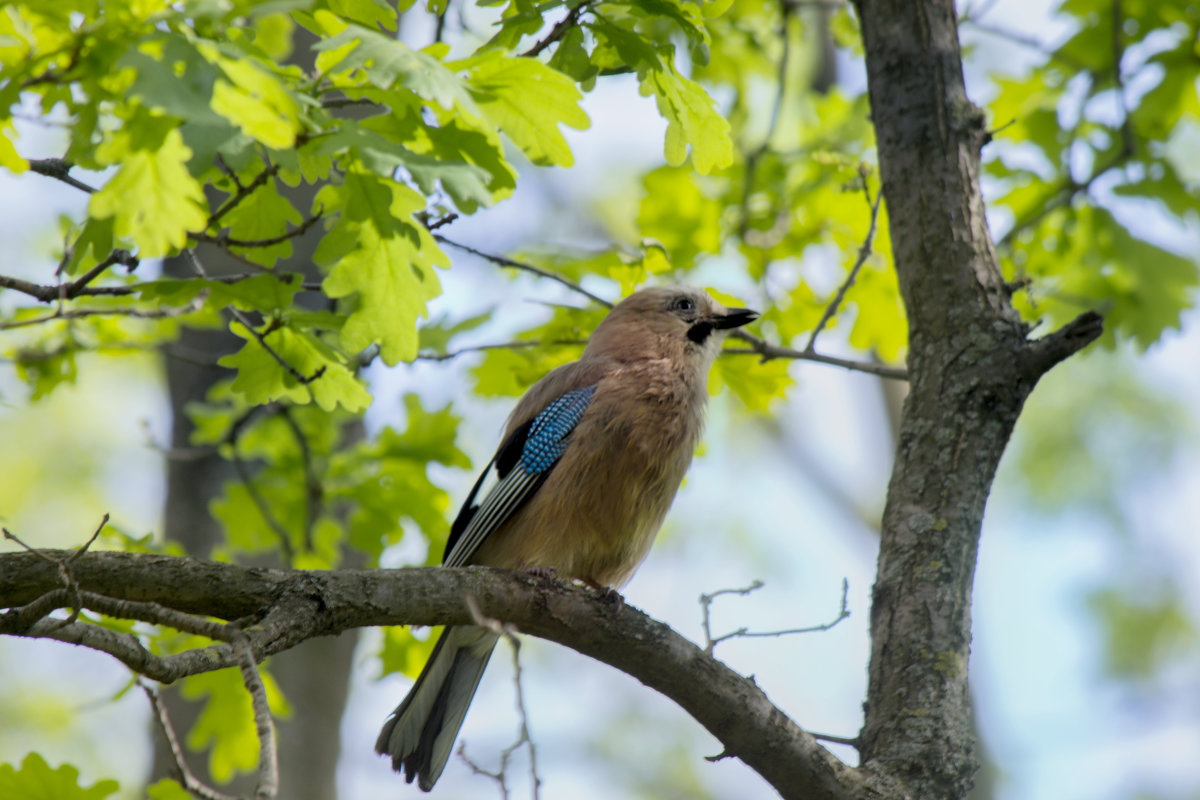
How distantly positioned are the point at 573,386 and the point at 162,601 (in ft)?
7.28

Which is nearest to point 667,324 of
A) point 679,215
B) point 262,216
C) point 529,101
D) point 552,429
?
point 679,215

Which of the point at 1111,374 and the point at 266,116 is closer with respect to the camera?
the point at 266,116

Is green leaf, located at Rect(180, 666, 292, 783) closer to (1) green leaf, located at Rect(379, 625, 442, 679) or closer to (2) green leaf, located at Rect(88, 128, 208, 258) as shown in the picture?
(1) green leaf, located at Rect(379, 625, 442, 679)

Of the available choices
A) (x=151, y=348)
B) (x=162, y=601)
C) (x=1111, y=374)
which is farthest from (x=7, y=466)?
(x=1111, y=374)

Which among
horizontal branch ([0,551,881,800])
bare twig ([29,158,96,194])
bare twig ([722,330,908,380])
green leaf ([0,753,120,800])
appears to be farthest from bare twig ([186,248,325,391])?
bare twig ([722,330,908,380])

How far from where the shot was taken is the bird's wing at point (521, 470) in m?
4.30

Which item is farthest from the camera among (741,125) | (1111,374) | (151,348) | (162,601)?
(1111,374)

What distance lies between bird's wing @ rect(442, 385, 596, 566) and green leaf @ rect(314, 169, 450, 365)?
1592 millimetres

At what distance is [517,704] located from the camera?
2242 millimetres

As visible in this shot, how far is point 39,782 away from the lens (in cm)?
289

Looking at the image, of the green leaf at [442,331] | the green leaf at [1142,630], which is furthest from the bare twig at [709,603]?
the green leaf at [1142,630]

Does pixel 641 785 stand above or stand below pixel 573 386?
above

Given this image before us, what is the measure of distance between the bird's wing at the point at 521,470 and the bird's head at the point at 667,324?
1.33 ft

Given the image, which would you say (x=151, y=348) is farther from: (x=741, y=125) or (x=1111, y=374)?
(x=1111, y=374)
